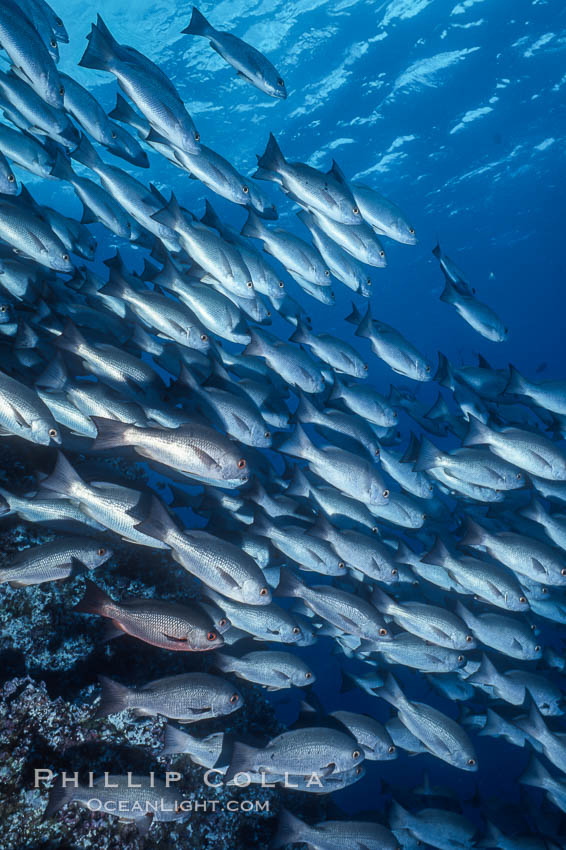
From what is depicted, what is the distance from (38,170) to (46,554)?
3860 millimetres

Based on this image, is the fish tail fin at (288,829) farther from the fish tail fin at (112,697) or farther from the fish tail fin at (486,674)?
the fish tail fin at (486,674)

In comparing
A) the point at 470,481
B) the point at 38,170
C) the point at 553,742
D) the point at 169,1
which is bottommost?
the point at 553,742

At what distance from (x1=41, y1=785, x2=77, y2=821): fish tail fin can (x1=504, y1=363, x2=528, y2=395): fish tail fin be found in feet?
20.4

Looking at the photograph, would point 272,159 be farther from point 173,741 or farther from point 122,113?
point 173,741

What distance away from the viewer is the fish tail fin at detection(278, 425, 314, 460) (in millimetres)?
5180

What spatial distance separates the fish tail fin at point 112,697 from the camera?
A: 3.75 meters

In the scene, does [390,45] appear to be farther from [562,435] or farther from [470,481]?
[470,481]

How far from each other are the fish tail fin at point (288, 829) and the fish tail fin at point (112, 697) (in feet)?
7.58

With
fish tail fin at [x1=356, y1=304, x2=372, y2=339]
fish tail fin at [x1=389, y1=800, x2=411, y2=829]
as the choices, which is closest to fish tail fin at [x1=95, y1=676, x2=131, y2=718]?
fish tail fin at [x1=356, y1=304, x2=372, y2=339]

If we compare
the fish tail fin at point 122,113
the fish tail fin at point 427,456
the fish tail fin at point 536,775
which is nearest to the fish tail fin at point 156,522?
the fish tail fin at point 427,456

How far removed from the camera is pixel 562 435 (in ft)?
21.5

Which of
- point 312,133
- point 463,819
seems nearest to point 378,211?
point 463,819

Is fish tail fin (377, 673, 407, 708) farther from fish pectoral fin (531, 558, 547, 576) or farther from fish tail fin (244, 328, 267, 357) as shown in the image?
fish tail fin (244, 328, 267, 357)

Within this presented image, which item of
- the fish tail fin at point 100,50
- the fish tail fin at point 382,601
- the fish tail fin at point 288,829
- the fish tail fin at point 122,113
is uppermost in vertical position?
the fish tail fin at point 100,50
